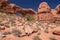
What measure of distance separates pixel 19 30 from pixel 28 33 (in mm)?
1096

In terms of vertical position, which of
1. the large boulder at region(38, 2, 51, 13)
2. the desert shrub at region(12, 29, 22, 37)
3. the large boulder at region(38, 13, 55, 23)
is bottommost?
the desert shrub at region(12, 29, 22, 37)

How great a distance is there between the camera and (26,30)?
549 inches

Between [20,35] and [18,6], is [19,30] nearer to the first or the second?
[20,35]

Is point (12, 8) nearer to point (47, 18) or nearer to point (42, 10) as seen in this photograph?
point (42, 10)

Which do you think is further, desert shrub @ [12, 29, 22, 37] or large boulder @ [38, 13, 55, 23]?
large boulder @ [38, 13, 55, 23]

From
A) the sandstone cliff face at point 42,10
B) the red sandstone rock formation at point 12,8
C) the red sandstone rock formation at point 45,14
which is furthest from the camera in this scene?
the red sandstone rock formation at point 45,14

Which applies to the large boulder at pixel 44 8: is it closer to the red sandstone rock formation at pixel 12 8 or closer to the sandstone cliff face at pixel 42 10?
the sandstone cliff face at pixel 42 10

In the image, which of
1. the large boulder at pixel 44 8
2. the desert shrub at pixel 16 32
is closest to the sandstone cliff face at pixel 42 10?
the large boulder at pixel 44 8

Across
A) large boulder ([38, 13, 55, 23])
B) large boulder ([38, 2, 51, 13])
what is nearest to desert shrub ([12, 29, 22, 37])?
large boulder ([38, 13, 55, 23])

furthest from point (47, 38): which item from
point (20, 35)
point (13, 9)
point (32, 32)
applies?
point (13, 9)

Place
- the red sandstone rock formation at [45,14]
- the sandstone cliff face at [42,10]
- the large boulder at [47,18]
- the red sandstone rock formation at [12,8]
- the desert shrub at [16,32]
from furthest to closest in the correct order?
the red sandstone rock formation at [45,14]
the large boulder at [47,18]
the sandstone cliff face at [42,10]
the red sandstone rock formation at [12,8]
the desert shrub at [16,32]

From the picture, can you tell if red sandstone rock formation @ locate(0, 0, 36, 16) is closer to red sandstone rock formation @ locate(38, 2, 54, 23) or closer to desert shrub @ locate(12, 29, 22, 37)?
red sandstone rock formation @ locate(38, 2, 54, 23)

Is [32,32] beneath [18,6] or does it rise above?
beneath

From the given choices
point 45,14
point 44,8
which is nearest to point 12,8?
point 44,8
